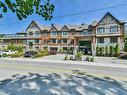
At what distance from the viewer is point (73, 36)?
61688mm

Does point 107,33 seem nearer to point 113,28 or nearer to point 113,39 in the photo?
point 113,28

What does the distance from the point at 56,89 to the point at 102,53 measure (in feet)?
141

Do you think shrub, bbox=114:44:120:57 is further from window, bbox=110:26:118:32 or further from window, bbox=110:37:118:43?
window, bbox=110:26:118:32

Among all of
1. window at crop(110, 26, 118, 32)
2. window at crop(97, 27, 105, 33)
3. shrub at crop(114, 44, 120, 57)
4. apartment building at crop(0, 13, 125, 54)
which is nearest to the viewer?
shrub at crop(114, 44, 120, 57)

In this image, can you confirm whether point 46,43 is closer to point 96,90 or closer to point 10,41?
point 10,41

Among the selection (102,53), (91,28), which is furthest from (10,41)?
(102,53)

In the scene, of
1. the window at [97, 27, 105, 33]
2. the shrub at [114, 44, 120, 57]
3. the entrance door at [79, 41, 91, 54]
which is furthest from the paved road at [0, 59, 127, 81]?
the entrance door at [79, 41, 91, 54]

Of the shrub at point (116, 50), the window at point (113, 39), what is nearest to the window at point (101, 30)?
the window at point (113, 39)

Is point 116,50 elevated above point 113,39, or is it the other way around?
point 113,39

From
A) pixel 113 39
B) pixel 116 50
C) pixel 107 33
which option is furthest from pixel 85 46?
pixel 116 50

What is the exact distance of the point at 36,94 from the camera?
9.45 m

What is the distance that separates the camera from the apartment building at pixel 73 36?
52.5 metres

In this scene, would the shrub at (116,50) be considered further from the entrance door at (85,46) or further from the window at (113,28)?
the entrance door at (85,46)

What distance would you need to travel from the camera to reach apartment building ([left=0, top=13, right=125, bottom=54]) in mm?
52519
